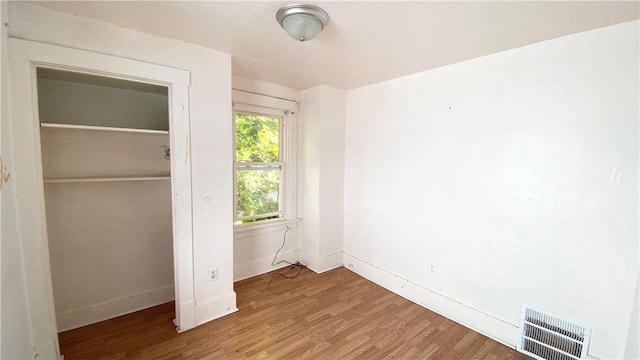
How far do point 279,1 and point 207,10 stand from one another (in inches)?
18.9

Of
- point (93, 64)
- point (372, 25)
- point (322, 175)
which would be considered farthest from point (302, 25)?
point (322, 175)

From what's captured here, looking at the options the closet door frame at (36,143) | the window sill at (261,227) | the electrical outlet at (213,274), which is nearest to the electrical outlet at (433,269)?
the window sill at (261,227)

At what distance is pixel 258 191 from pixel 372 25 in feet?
7.53

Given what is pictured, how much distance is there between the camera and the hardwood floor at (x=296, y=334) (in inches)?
77.0

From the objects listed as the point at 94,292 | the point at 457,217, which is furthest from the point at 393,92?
the point at 94,292

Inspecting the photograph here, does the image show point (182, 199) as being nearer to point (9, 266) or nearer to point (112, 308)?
point (9, 266)

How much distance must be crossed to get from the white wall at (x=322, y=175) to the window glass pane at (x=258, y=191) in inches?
14.6

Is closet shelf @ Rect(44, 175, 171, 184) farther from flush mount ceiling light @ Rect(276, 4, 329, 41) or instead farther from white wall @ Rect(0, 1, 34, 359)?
flush mount ceiling light @ Rect(276, 4, 329, 41)

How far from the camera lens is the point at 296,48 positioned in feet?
6.84

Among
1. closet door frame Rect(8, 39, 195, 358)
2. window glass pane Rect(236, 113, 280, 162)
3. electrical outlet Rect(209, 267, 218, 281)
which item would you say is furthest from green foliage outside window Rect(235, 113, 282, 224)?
closet door frame Rect(8, 39, 195, 358)

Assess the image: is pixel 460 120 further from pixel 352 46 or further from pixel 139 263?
pixel 139 263

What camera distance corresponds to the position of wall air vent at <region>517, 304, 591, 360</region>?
1766 millimetres

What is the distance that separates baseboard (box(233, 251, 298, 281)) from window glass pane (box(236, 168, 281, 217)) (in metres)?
0.61

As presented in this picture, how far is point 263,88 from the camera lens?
122 inches
